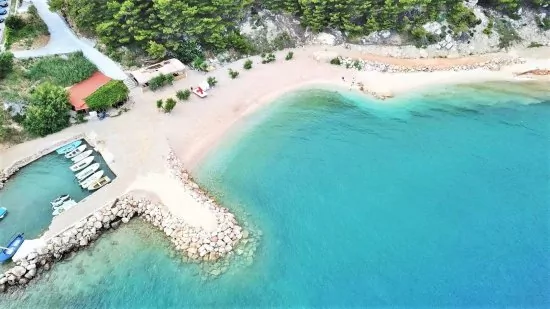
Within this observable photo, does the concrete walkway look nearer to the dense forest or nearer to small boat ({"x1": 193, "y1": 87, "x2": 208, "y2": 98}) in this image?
the dense forest

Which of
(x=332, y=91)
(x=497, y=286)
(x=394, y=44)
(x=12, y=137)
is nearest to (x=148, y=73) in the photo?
(x=12, y=137)

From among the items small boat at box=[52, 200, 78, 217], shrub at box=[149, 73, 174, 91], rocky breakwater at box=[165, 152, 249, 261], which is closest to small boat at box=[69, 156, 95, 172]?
small boat at box=[52, 200, 78, 217]

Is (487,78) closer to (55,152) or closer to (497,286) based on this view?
(497,286)

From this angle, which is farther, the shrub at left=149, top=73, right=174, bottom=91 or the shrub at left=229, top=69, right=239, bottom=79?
the shrub at left=229, top=69, right=239, bottom=79

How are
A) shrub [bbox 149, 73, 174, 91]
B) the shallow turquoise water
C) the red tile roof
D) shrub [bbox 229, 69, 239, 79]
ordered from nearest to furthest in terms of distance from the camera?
the shallow turquoise water, the red tile roof, shrub [bbox 149, 73, 174, 91], shrub [bbox 229, 69, 239, 79]

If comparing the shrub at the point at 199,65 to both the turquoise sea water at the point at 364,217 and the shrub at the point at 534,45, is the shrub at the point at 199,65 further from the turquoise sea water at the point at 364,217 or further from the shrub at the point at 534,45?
the shrub at the point at 534,45

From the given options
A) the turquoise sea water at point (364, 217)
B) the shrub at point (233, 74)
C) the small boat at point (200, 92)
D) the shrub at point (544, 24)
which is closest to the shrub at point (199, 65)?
the shrub at point (233, 74)

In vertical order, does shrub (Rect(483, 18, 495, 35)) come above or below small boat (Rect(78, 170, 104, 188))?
above

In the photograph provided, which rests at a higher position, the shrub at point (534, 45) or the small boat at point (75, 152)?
the small boat at point (75, 152)
